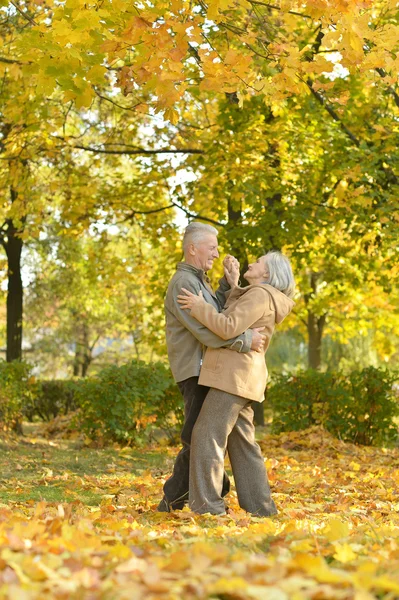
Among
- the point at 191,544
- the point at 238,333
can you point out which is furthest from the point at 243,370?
the point at 191,544

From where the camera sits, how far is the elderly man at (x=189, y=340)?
5.03 m

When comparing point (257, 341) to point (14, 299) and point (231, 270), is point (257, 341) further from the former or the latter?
point (14, 299)

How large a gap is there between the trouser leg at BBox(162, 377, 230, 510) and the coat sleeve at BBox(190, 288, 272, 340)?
48 cm

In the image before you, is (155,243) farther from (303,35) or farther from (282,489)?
(282,489)

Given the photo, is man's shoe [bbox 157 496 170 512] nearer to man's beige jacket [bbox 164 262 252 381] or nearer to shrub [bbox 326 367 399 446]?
man's beige jacket [bbox 164 262 252 381]

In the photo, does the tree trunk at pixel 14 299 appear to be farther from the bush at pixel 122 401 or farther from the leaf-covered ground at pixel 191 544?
the leaf-covered ground at pixel 191 544

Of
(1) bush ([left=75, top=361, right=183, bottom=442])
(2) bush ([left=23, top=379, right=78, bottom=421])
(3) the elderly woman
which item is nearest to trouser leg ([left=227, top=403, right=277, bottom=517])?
(3) the elderly woman

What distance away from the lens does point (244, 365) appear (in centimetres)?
507

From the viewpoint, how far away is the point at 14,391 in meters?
10.7

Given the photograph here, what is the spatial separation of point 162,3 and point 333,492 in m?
4.29

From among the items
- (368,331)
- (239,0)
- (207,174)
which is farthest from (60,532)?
(368,331)

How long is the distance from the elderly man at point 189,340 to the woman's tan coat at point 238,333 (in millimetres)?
78

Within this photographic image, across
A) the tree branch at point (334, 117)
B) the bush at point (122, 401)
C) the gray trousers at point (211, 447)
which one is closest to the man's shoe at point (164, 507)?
the gray trousers at point (211, 447)

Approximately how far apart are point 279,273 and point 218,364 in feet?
2.57
